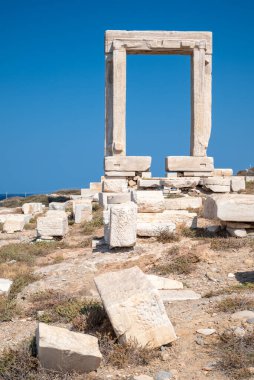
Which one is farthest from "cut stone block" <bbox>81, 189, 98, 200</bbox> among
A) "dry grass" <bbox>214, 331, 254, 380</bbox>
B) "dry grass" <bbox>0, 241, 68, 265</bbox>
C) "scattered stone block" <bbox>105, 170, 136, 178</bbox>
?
"dry grass" <bbox>214, 331, 254, 380</bbox>

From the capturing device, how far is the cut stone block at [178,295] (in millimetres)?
6574

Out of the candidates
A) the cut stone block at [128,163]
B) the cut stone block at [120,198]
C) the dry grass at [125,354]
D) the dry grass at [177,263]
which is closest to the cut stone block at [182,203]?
the cut stone block at [120,198]

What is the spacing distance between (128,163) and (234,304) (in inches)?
518

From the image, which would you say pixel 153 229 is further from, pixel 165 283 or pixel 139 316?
pixel 139 316

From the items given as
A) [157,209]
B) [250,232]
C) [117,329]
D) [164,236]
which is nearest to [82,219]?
[157,209]

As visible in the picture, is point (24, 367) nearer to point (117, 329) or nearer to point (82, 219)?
point (117, 329)

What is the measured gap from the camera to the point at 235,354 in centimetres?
441

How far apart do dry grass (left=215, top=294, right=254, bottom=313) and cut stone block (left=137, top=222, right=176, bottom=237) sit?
4002 mm

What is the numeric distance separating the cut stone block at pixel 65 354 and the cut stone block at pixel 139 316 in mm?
446

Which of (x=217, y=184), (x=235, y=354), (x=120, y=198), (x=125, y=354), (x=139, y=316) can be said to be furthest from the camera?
(x=217, y=184)

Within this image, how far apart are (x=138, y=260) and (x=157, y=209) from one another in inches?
95.7

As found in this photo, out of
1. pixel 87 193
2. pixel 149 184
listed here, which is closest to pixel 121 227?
pixel 149 184

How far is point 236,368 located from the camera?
4309mm

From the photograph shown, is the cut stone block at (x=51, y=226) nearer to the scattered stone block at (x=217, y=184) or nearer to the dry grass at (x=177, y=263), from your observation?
the dry grass at (x=177, y=263)
